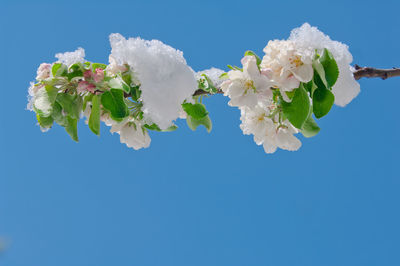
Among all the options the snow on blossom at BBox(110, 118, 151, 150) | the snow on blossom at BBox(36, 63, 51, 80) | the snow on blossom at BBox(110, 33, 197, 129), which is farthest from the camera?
the snow on blossom at BBox(110, 118, 151, 150)

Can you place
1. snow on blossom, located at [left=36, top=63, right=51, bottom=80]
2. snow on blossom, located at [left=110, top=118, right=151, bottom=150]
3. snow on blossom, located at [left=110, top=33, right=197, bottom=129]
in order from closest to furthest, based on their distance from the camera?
snow on blossom, located at [left=110, top=33, right=197, bottom=129]
snow on blossom, located at [left=36, top=63, right=51, bottom=80]
snow on blossom, located at [left=110, top=118, right=151, bottom=150]

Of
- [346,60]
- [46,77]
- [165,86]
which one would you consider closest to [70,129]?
[46,77]

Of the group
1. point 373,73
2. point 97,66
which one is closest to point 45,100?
point 97,66

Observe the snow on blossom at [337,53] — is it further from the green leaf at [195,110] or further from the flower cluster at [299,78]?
the green leaf at [195,110]

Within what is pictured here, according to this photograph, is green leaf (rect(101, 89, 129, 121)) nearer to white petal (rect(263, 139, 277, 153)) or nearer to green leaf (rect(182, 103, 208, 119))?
green leaf (rect(182, 103, 208, 119))

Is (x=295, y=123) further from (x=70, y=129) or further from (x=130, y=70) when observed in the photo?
(x=70, y=129)

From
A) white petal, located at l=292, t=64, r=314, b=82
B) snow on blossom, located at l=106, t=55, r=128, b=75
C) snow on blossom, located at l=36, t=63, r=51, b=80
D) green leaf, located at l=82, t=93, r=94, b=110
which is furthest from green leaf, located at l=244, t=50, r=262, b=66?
snow on blossom, located at l=36, t=63, r=51, b=80

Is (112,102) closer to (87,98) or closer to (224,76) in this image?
(87,98)
